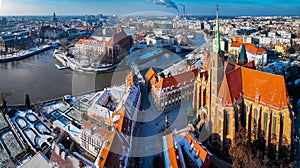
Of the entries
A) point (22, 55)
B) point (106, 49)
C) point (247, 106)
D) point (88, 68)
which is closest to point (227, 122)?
point (247, 106)

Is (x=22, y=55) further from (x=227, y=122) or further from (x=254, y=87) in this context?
(x=254, y=87)

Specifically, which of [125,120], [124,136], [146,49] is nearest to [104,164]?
[124,136]

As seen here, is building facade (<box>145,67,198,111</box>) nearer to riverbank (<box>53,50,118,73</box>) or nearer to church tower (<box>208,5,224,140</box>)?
church tower (<box>208,5,224,140</box>)

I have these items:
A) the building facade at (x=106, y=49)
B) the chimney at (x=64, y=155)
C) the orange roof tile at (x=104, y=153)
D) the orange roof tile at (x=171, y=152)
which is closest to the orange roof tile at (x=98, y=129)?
the orange roof tile at (x=104, y=153)

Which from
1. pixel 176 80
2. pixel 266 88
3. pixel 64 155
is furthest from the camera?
pixel 176 80

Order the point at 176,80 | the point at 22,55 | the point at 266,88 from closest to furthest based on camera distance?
the point at 266,88 < the point at 176,80 < the point at 22,55

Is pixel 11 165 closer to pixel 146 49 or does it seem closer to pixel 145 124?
pixel 145 124

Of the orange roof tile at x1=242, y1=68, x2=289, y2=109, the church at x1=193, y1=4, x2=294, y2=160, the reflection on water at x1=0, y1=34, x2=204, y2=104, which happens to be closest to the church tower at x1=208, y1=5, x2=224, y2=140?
the church at x1=193, y1=4, x2=294, y2=160
